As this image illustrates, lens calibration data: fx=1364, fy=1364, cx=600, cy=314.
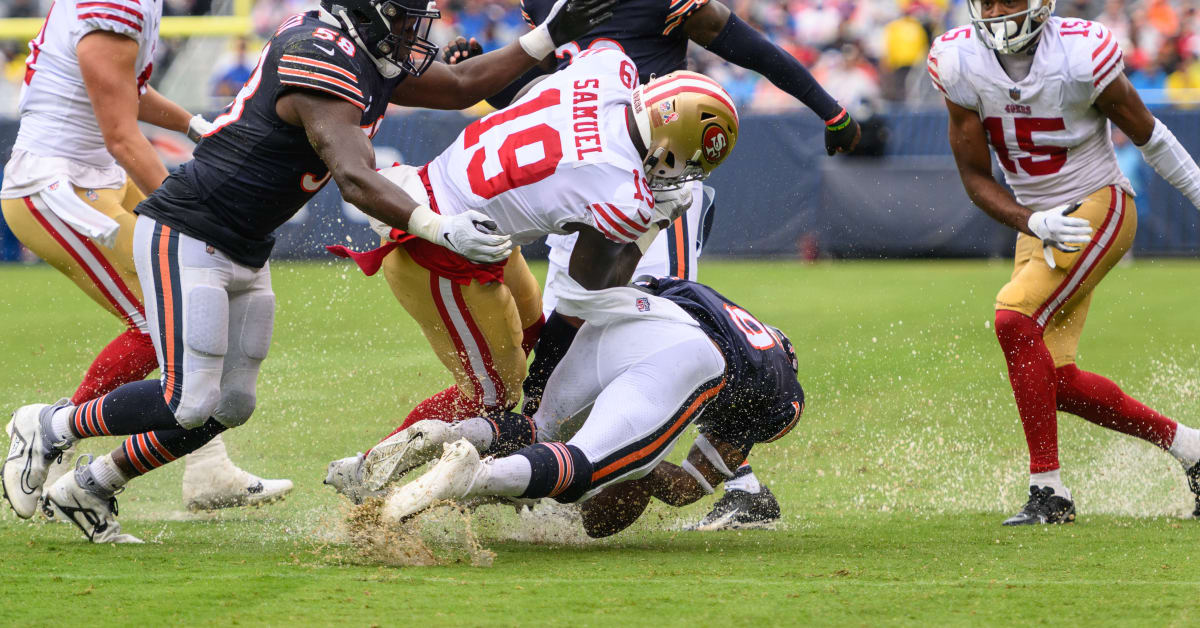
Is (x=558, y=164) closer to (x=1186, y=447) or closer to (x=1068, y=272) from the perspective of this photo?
(x=1068, y=272)

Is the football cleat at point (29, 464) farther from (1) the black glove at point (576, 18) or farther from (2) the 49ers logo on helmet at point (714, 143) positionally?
(2) the 49ers logo on helmet at point (714, 143)

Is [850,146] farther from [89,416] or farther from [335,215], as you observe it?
[335,215]

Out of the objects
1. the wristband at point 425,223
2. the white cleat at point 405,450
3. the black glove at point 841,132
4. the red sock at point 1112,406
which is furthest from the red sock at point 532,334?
the red sock at point 1112,406

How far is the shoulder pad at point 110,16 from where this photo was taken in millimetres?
4586

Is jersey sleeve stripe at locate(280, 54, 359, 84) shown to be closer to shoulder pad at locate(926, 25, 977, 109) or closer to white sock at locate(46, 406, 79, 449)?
white sock at locate(46, 406, 79, 449)

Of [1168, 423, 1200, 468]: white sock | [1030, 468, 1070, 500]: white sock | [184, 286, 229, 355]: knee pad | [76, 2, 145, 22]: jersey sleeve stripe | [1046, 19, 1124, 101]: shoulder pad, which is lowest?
[1030, 468, 1070, 500]: white sock

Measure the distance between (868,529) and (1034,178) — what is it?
4.65 feet

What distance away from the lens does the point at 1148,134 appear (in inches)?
183

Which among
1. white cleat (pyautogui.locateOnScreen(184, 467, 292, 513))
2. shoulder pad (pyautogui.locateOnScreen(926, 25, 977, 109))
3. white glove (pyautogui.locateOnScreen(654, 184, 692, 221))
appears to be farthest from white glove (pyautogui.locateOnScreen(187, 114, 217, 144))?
shoulder pad (pyautogui.locateOnScreen(926, 25, 977, 109))

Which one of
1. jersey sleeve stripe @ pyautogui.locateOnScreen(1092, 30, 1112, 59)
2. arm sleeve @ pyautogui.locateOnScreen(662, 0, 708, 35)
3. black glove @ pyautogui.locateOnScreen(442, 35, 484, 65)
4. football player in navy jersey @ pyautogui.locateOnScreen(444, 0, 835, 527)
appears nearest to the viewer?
jersey sleeve stripe @ pyautogui.locateOnScreen(1092, 30, 1112, 59)

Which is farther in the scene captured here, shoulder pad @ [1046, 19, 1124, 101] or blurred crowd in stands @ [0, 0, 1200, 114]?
blurred crowd in stands @ [0, 0, 1200, 114]

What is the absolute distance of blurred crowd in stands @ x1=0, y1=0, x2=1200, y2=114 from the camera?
1422 centimetres

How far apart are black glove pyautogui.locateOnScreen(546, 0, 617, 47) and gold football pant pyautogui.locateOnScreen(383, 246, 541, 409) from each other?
29.0 inches

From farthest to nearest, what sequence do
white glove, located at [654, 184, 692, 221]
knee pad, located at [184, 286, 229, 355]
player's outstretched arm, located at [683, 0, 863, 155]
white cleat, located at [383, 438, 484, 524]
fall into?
player's outstretched arm, located at [683, 0, 863, 155], white glove, located at [654, 184, 692, 221], knee pad, located at [184, 286, 229, 355], white cleat, located at [383, 438, 484, 524]
